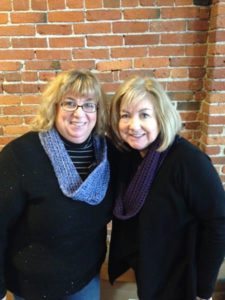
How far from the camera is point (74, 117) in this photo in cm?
112

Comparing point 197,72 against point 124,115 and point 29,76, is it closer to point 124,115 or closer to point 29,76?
point 124,115

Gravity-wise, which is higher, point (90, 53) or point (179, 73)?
point (90, 53)

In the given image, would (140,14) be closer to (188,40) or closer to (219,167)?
(188,40)

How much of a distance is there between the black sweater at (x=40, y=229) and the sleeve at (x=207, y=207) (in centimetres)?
36

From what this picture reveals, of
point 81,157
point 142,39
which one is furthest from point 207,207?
point 142,39

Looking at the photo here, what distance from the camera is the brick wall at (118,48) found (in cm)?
163

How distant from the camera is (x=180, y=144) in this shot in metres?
1.11

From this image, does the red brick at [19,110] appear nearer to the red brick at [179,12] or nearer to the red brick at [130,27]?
the red brick at [130,27]

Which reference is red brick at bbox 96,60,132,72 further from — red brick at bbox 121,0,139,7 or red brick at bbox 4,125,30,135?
red brick at bbox 4,125,30,135

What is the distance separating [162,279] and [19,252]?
580 mm

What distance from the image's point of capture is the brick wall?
1.63m

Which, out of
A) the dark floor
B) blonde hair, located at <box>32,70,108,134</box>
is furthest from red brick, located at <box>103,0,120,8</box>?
the dark floor

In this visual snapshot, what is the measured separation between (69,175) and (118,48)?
895 millimetres

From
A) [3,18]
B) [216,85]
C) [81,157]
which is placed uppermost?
[3,18]
